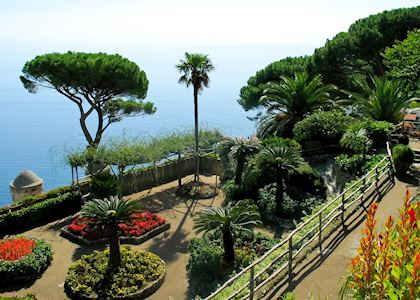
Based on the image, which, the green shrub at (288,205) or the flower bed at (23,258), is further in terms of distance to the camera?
the green shrub at (288,205)

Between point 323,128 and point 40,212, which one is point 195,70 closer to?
point 323,128

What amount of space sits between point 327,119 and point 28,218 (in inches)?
580

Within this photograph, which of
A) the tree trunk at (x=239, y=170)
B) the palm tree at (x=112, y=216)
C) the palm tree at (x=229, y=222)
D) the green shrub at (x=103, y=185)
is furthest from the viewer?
the tree trunk at (x=239, y=170)

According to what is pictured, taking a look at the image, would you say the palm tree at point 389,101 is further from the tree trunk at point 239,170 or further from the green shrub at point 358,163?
the tree trunk at point 239,170

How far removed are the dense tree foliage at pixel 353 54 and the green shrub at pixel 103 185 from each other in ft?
48.8

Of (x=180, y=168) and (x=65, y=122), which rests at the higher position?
(x=180, y=168)

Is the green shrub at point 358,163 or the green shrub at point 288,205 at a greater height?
the green shrub at point 358,163

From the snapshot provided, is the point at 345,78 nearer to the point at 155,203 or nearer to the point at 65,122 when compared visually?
the point at 155,203

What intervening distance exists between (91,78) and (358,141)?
17.0 meters

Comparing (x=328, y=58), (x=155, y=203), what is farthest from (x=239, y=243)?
(x=328, y=58)

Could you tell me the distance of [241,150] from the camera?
2164cm

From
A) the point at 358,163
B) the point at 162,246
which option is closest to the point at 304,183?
the point at 358,163

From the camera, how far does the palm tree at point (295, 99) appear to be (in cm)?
2564

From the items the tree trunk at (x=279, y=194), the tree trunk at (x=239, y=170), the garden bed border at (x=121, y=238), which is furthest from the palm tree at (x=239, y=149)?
the garden bed border at (x=121, y=238)
